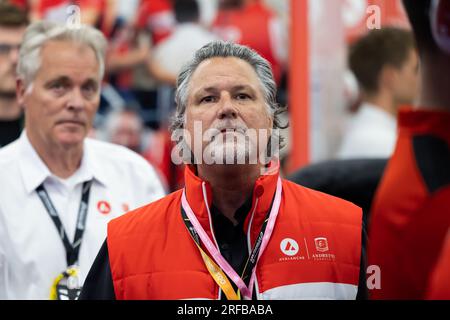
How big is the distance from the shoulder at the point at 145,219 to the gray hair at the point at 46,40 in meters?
1.23

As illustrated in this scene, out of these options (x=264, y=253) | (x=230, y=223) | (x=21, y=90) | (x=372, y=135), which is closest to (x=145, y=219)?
(x=230, y=223)

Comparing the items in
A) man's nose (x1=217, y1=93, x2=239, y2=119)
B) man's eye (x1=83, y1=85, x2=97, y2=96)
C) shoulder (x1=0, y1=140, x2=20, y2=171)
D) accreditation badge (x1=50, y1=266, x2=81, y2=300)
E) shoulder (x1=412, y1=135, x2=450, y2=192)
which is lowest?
accreditation badge (x1=50, y1=266, x2=81, y2=300)

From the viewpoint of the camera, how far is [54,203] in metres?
3.79

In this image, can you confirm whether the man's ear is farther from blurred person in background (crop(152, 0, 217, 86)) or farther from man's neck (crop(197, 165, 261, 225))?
blurred person in background (crop(152, 0, 217, 86))

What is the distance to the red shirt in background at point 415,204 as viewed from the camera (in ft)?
5.64

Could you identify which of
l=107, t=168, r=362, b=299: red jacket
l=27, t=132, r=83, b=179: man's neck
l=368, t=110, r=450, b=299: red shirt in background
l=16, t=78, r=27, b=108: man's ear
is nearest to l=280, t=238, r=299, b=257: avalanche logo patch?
l=107, t=168, r=362, b=299: red jacket

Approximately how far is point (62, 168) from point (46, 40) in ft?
1.79

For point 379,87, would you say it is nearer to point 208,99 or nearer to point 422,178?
point 208,99

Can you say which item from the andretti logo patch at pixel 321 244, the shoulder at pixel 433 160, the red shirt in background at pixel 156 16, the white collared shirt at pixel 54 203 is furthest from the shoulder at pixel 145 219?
the red shirt in background at pixel 156 16

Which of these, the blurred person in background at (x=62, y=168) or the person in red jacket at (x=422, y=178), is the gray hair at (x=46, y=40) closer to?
the blurred person in background at (x=62, y=168)

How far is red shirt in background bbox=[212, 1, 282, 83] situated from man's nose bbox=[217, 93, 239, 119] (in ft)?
10.5

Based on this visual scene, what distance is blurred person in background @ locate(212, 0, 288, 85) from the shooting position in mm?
6090

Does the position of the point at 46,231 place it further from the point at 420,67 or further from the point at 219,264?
the point at 420,67

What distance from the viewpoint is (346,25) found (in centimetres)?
589
